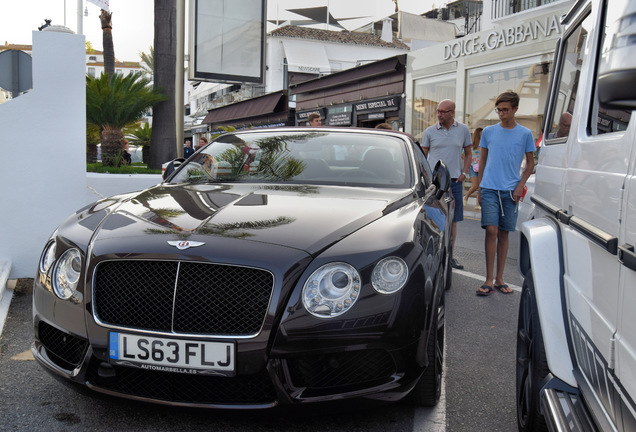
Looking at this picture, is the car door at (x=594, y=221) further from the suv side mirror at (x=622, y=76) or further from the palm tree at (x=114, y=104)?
the palm tree at (x=114, y=104)

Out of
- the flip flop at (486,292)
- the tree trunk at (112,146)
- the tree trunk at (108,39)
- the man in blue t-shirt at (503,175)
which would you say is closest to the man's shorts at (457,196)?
the man in blue t-shirt at (503,175)

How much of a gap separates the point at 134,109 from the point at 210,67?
2.47 meters

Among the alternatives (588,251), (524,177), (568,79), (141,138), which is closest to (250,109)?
(141,138)

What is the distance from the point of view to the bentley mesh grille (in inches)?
96.6

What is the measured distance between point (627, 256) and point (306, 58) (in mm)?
39460

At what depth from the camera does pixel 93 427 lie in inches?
107

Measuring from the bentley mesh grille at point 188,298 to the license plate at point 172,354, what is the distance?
6 centimetres

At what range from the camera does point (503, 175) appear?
17.8 ft

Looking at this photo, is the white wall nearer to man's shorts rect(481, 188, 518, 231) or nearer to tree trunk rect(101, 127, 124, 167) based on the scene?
man's shorts rect(481, 188, 518, 231)

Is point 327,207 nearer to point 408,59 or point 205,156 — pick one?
point 205,156

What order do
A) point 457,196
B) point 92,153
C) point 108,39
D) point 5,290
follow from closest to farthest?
1. point 5,290
2. point 457,196
3. point 92,153
4. point 108,39

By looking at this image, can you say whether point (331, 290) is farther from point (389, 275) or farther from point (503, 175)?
point (503, 175)

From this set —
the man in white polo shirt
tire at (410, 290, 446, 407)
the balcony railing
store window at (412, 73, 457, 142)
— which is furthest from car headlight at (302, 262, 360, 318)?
the balcony railing

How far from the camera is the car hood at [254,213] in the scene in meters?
2.66
